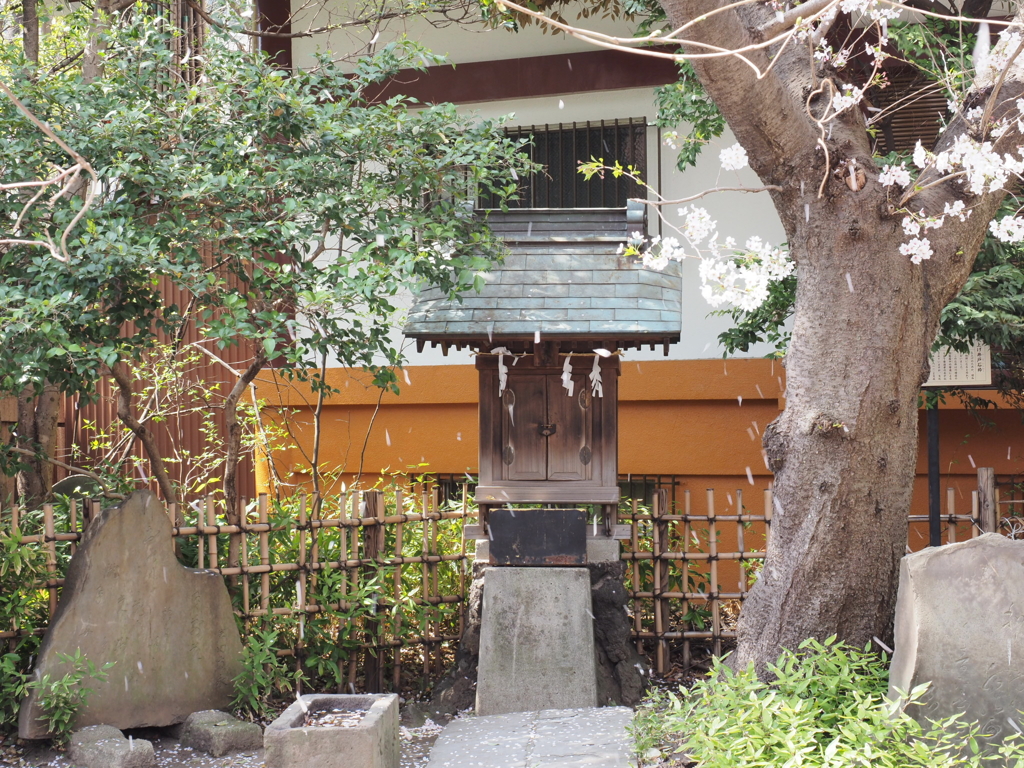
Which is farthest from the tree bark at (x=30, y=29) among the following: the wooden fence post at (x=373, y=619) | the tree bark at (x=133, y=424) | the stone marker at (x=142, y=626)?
the wooden fence post at (x=373, y=619)

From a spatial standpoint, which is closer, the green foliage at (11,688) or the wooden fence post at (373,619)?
the green foliage at (11,688)

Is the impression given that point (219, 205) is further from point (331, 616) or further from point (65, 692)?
point (65, 692)

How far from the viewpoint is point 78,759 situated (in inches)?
177

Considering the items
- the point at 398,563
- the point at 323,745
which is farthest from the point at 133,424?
the point at 323,745

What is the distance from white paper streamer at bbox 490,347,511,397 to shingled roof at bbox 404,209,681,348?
16cm

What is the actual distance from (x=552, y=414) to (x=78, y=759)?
3045mm

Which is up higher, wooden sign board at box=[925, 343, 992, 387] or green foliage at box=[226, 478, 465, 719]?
wooden sign board at box=[925, 343, 992, 387]

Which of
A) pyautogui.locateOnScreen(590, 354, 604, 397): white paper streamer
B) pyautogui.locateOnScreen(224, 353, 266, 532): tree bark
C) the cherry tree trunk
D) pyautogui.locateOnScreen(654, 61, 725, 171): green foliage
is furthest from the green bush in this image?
pyautogui.locateOnScreen(654, 61, 725, 171): green foliage

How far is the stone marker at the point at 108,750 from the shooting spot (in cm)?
441

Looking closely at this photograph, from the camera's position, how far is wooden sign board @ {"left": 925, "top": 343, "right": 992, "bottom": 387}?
5777mm

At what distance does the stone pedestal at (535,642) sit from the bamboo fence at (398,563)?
0.51 meters

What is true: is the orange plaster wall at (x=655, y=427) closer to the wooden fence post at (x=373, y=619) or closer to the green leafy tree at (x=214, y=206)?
the wooden fence post at (x=373, y=619)


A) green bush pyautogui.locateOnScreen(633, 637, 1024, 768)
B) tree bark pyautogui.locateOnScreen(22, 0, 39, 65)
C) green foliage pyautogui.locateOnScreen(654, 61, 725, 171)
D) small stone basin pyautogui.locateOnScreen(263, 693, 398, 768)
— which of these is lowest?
small stone basin pyautogui.locateOnScreen(263, 693, 398, 768)

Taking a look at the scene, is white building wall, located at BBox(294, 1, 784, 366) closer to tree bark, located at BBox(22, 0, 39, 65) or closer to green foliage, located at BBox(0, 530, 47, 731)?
tree bark, located at BBox(22, 0, 39, 65)
